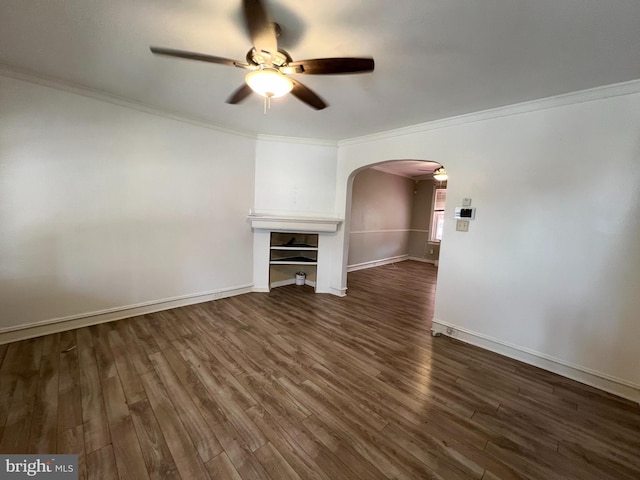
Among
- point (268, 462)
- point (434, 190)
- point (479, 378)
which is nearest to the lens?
point (268, 462)

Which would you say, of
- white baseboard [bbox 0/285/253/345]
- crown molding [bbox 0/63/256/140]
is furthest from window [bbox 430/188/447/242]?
crown molding [bbox 0/63/256/140]

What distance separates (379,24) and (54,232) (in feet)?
11.7

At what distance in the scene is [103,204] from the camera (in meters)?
2.82

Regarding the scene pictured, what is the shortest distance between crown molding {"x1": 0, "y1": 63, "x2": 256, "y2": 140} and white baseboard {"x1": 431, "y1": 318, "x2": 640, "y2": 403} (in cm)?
414

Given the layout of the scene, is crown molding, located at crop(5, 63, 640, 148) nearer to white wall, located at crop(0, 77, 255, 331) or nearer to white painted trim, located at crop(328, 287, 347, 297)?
white wall, located at crop(0, 77, 255, 331)

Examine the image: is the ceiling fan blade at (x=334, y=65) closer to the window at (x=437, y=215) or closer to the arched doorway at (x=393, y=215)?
the arched doorway at (x=393, y=215)

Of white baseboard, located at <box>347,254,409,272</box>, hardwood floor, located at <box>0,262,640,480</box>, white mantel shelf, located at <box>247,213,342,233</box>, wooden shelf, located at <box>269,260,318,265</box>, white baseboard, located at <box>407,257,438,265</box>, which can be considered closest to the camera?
hardwood floor, located at <box>0,262,640,480</box>

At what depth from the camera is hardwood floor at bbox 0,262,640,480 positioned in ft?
4.69

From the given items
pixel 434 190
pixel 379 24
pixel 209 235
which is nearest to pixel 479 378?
pixel 379 24

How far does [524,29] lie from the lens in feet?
4.95

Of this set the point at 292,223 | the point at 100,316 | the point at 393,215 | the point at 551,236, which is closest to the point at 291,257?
the point at 292,223

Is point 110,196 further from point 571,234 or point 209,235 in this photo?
point 571,234

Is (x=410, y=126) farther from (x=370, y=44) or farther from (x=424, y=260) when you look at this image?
(x=424, y=260)

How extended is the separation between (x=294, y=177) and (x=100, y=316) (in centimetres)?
321
